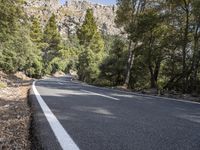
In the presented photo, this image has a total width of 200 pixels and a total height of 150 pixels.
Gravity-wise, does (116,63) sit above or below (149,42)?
below

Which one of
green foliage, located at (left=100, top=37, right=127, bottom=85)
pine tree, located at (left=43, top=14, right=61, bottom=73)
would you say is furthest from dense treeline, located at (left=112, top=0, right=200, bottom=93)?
pine tree, located at (left=43, top=14, right=61, bottom=73)

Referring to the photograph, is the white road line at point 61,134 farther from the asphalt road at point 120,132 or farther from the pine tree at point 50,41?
the pine tree at point 50,41

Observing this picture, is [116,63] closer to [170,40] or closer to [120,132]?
[170,40]

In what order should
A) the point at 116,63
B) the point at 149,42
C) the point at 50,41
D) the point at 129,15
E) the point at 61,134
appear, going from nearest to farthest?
1. the point at 61,134
2. the point at 149,42
3. the point at 129,15
4. the point at 116,63
5. the point at 50,41

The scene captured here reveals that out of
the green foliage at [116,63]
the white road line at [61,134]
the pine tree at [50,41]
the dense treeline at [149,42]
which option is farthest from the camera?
the pine tree at [50,41]

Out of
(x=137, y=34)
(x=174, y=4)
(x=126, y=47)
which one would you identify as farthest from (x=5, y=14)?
(x=126, y=47)

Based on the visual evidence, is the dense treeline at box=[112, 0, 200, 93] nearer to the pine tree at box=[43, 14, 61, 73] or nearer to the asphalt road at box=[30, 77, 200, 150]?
the asphalt road at box=[30, 77, 200, 150]

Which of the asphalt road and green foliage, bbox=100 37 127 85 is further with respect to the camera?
green foliage, bbox=100 37 127 85

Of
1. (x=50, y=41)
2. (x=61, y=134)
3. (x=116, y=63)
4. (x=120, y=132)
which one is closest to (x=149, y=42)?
(x=116, y=63)

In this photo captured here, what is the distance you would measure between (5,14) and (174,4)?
11591mm

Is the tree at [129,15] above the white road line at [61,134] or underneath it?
above

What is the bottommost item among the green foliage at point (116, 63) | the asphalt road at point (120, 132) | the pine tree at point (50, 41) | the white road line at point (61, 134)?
the white road line at point (61, 134)

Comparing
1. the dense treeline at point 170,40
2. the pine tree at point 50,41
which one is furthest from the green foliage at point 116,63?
the pine tree at point 50,41

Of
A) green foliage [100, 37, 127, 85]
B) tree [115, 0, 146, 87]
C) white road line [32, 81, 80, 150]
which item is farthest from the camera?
green foliage [100, 37, 127, 85]
